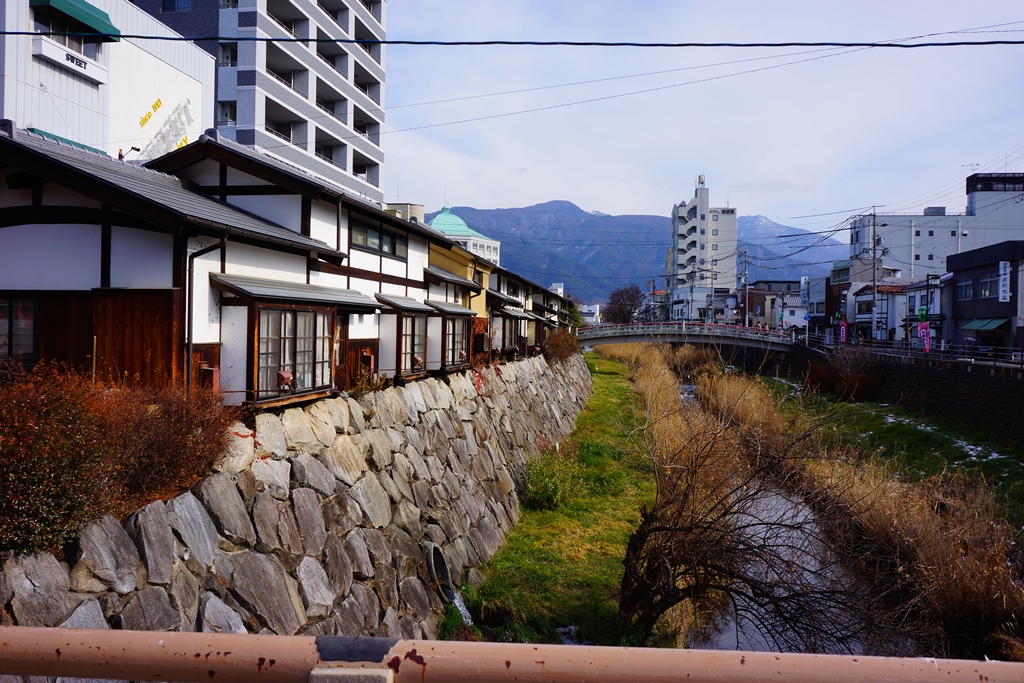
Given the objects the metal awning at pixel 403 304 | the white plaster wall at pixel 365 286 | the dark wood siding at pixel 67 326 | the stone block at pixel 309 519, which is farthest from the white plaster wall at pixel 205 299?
the metal awning at pixel 403 304

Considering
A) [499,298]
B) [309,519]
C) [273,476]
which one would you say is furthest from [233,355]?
[499,298]

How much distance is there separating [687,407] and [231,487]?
26.1 feet

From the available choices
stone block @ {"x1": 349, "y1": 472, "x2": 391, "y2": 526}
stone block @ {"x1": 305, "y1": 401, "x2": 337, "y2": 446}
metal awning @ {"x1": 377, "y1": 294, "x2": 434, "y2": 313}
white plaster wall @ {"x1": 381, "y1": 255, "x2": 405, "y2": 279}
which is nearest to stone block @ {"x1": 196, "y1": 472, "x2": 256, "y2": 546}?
stone block @ {"x1": 349, "y1": 472, "x2": 391, "y2": 526}

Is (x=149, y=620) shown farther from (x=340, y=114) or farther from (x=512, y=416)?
(x=340, y=114)

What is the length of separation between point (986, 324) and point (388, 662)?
46602 mm

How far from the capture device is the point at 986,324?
3778cm

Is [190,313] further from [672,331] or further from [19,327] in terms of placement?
[672,331]

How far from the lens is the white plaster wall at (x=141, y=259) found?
8.98m

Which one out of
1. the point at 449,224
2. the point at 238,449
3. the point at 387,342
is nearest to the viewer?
the point at 238,449

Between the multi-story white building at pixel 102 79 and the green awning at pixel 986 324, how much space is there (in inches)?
1755

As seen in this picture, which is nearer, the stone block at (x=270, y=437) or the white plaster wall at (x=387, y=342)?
the stone block at (x=270, y=437)

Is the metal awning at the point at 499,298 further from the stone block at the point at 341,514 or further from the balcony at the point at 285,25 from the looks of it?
the balcony at the point at 285,25

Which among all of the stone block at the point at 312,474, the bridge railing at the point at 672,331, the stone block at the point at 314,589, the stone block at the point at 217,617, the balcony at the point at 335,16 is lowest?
the stone block at the point at 314,589

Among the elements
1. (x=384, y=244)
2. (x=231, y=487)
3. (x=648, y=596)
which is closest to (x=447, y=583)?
(x=648, y=596)
